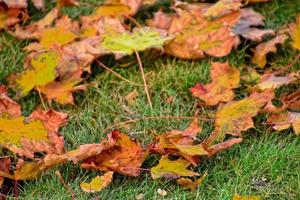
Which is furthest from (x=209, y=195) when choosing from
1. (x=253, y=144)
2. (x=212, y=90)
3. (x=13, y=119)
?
(x=13, y=119)

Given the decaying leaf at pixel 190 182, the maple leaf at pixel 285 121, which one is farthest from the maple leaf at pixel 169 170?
the maple leaf at pixel 285 121

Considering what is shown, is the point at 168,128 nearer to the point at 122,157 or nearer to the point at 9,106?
the point at 122,157

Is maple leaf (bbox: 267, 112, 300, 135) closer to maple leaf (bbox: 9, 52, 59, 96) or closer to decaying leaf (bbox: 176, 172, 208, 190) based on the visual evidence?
decaying leaf (bbox: 176, 172, 208, 190)

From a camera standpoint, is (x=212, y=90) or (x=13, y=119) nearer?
(x=13, y=119)

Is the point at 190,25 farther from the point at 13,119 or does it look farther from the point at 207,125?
the point at 13,119

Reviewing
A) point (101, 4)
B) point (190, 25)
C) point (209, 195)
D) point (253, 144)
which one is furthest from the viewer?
point (101, 4)

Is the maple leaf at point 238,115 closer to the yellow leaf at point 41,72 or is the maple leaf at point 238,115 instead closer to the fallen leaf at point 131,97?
the fallen leaf at point 131,97
